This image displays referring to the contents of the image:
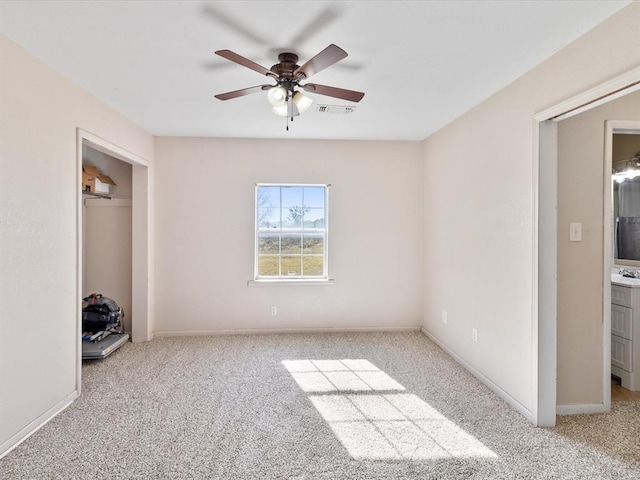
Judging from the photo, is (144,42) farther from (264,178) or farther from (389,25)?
(264,178)

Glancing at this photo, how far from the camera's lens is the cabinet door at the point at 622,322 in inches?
111

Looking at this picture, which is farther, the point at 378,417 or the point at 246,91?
the point at 378,417

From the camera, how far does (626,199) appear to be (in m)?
3.47

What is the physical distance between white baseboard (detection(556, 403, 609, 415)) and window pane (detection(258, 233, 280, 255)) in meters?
3.25

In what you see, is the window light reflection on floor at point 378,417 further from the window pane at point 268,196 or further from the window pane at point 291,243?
the window pane at point 268,196

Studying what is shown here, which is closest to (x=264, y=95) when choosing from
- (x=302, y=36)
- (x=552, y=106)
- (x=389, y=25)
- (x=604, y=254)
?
(x=302, y=36)

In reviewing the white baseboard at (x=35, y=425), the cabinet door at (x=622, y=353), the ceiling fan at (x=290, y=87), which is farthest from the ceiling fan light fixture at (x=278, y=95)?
the cabinet door at (x=622, y=353)

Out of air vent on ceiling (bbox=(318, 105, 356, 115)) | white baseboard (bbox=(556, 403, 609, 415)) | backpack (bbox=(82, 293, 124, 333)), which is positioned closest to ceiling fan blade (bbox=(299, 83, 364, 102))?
air vent on ceiling (bbox=(318, 105, 356, 115))

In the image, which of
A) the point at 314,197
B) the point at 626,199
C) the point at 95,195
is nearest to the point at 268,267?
the point at 314,197

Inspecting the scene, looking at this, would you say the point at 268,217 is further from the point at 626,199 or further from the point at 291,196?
the point at 626,199

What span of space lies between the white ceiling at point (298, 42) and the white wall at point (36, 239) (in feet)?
0.77

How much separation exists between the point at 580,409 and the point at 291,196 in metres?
3.53

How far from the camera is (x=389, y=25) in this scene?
75.5 inches

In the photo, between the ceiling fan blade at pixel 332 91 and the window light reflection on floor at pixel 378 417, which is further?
the ceiling fan blade at pixel 332 91
